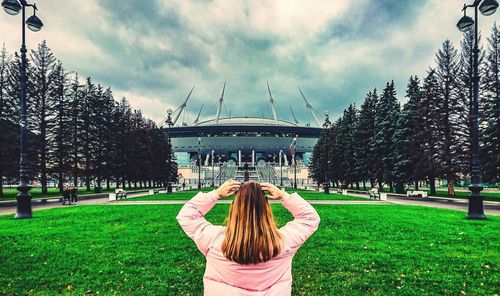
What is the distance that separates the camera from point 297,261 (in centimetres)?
763

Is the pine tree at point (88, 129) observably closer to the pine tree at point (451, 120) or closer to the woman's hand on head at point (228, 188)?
the pine tree at point (451, 120)

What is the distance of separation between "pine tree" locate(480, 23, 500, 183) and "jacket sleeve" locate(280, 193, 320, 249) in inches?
1379

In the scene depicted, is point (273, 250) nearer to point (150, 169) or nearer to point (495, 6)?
point (495, 6)

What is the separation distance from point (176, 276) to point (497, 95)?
37515mm

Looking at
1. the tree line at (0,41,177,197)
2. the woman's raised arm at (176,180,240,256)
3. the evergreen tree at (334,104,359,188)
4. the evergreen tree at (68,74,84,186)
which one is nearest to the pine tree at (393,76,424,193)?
the evergreen tree at (334,104,359,188)

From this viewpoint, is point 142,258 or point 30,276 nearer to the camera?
point 30,276

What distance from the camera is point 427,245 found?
9.26 metres

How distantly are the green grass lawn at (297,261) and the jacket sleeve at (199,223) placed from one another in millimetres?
3654

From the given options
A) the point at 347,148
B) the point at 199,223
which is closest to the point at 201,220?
the point at 199,223

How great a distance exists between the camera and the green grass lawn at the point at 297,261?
602 cm

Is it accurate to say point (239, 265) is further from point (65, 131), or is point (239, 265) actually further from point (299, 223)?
point (65, 131)

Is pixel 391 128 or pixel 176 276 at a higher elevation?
pixel 391 128

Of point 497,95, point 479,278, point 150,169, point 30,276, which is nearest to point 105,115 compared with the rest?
point 150,169

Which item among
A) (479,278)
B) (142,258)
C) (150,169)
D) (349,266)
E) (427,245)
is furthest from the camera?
(150,169)
